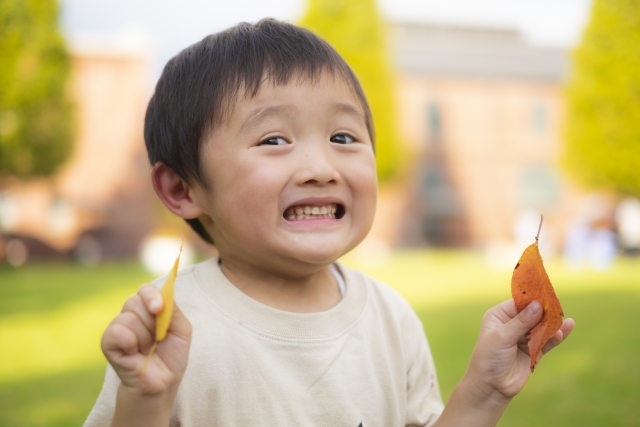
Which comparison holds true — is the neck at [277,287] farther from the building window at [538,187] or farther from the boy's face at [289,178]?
the building window at [538,187]


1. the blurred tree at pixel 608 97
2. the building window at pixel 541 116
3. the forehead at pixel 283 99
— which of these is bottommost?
the building window at pixel 541 116

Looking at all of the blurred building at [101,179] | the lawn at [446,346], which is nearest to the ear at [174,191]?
the lawn at [446,346]

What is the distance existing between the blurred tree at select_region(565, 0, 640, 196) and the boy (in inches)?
449

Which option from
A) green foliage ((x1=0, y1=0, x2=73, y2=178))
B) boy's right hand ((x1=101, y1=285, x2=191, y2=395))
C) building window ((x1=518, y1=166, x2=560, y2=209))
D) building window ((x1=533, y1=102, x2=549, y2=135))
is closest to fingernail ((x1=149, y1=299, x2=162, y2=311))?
boy's right hand ((x1=101, y1=285, x2=191, y2=395))

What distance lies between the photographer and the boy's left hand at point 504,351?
1189 mm

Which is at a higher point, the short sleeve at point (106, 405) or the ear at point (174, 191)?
the ear at point (174, 191)

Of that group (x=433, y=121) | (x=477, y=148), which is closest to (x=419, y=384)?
(x=433, y=121)

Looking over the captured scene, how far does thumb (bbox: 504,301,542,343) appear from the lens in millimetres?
1158

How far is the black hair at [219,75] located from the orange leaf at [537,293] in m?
0.48

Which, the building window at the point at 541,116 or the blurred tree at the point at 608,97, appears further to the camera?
the building window at the point at 541,116

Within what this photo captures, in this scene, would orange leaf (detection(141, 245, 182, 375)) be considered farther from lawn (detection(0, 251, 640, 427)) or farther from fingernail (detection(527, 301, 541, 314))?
lawn (detection(0, 251, 640, 427))

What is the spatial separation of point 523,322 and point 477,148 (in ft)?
76.0

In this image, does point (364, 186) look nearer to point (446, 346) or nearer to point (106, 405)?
point (106, 405)

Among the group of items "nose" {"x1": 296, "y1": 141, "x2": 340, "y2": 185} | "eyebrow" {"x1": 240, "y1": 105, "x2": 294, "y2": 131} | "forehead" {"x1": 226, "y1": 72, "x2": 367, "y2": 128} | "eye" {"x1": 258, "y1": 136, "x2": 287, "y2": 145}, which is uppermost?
"forehead" {"x1": 226, "y1": 72, "x2": 367, "y2": 128}
